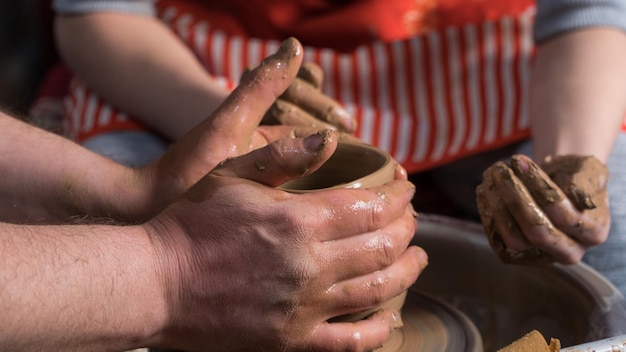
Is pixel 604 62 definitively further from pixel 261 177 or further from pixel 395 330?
pixel 261 177

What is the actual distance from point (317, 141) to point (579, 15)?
84 cm

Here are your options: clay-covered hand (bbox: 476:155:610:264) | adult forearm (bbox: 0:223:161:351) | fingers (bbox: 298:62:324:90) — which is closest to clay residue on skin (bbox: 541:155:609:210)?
clay-covered hand (bbox: 476:155:610:264)

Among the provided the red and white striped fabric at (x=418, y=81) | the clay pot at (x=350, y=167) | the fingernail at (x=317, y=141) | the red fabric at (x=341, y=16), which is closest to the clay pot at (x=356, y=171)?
the clay pot at (x=350, y=167)

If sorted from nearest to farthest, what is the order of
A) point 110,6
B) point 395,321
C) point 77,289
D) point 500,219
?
point 77,289 < point 395,321 < point 500,219 < point 110,6

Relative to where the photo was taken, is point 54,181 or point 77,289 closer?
point 77,289

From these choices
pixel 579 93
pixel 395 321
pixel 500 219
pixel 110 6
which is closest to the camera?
pixel 395 321

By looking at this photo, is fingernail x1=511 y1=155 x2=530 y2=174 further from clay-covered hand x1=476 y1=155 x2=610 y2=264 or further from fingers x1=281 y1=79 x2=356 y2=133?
fingers x1=281 y1=79 x2=356 y2=133

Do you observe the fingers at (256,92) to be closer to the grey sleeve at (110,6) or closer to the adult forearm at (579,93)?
the adult forearm at (579,93)

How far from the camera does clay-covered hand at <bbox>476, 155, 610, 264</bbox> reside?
1.08m

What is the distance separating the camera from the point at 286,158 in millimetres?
875

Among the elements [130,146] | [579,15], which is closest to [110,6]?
[130,146]

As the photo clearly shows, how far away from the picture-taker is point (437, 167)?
1.69 metres

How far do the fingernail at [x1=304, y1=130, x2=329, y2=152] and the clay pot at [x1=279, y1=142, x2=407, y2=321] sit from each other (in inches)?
4.2

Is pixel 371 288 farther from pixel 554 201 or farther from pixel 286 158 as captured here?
pixel 554 201
